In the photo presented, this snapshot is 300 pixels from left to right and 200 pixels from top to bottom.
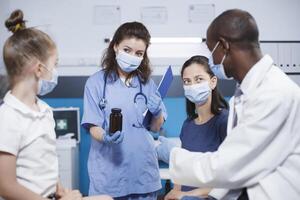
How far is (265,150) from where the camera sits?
3.18ft

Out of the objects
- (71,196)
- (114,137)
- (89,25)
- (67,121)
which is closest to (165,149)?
(114,137)

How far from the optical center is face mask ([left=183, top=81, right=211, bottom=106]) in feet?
5.45

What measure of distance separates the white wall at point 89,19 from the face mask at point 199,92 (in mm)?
1852

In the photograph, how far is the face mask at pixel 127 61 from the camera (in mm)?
1679

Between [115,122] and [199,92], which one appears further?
[199,92]

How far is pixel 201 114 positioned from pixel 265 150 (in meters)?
0.72

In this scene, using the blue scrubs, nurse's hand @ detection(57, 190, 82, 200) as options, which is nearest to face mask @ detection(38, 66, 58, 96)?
nurse's hand @ detection(57, 190, 82, 200)

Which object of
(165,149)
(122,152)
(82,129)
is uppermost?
(165,149)

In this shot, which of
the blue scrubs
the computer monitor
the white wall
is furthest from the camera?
the white wall

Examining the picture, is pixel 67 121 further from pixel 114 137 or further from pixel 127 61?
pixel 114 137

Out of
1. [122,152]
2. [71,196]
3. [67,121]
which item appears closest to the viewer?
[71,196]

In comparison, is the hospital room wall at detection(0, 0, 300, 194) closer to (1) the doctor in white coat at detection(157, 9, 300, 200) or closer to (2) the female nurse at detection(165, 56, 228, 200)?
(2) the female nurse at detection(165, 56, 228, 200)

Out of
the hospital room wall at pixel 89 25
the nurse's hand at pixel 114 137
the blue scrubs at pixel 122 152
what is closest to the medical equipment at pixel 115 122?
the nurse's hand at pixel 114 137

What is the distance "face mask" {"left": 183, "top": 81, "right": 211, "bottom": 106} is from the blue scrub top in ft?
0.38
